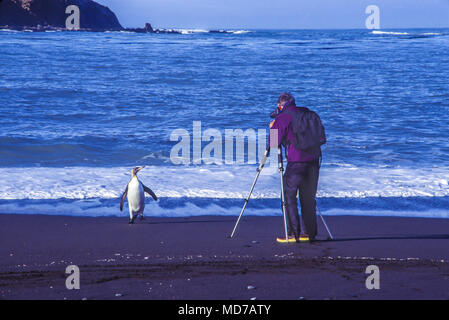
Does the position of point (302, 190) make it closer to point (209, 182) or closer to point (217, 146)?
point (209, 182)

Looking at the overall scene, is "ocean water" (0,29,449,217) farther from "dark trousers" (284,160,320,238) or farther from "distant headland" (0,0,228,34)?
"distant headland" (0,0,228,34)

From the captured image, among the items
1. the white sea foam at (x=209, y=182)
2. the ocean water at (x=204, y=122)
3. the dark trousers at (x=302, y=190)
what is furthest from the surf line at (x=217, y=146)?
the dark trousers at (x=302, y=190)

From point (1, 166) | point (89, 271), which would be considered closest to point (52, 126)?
point (1, 166)

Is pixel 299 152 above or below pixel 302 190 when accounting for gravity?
above

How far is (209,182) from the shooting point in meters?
10.5

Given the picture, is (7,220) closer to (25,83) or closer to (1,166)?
(1,166)

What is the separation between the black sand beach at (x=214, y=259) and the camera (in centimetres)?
474

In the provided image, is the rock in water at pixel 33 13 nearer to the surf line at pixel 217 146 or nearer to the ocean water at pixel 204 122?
the ocean water at pixel 204 122

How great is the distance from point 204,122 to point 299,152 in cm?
1538

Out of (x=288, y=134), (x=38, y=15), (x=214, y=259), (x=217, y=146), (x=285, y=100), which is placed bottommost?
(x=214, y=259)

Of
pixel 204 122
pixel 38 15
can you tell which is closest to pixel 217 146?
pixel 204 122

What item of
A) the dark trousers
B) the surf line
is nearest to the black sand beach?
the dark trousers

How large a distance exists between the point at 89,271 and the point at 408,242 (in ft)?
11.7
